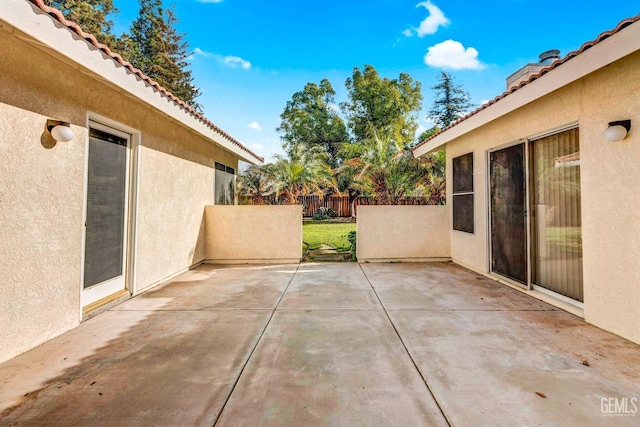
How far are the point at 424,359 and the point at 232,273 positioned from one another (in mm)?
5412

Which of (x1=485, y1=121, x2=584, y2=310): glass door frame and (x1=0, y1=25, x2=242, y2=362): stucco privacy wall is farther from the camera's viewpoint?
(x1=485, y1=121, x2=584, y2=310): glass door frame

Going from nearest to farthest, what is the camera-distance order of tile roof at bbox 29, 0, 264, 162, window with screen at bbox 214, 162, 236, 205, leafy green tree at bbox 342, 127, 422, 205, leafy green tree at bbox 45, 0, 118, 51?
tile roof at bbox 29, 0, 264, 162
window with screen at bbox 214, 162, 236, 205
leafy green tree at bbox 342, 127, 422, 205
leafy green tree at bbox 45, 0, 118, 51

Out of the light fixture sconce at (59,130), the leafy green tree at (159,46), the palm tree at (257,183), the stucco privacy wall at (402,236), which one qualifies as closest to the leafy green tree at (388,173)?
the stucco privacy wall at (402,236)

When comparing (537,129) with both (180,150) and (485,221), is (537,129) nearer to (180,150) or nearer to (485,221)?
(485,221)

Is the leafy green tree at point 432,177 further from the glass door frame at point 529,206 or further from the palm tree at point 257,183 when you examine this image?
the palm tree at point 257,183

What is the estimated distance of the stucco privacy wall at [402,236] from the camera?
8.93 m

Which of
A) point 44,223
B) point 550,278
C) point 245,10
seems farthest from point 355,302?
point 245,10

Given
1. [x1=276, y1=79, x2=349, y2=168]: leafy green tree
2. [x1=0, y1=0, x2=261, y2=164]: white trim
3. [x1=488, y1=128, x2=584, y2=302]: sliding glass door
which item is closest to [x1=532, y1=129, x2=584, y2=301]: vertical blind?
[x1=488, y1=128, x2=584, y2=302]: sliding glass door

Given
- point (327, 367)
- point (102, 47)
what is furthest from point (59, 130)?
point (327, 367)

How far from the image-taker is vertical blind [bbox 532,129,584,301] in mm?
4617

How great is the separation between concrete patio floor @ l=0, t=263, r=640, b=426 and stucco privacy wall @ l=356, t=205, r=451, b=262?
366cm

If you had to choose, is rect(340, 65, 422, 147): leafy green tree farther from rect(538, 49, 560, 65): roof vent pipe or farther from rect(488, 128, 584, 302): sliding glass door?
rect(488, 128, 584, 302): sliding glass door

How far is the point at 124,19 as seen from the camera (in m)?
27.2

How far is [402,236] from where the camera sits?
8945mm
